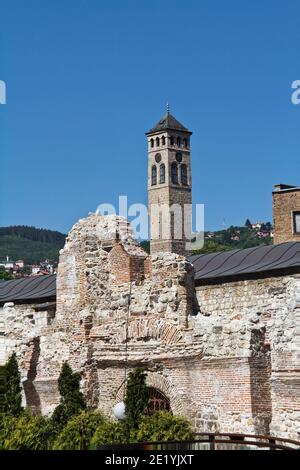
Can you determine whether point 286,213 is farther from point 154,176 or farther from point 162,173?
point 154,176

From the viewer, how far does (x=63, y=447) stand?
15758 mm

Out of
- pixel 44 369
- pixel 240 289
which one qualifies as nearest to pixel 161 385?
pixel 44 369

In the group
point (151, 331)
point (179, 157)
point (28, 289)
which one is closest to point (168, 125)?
point (179, 157)

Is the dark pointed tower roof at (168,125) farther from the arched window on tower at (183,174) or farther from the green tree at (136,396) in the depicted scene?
the green tree at (136,396)

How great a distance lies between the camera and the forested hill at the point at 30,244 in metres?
110

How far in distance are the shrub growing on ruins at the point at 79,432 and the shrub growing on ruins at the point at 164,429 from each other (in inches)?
42.2

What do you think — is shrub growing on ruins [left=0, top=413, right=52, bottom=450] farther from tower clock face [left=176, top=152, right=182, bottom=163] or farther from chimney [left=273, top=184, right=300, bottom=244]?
tower clock face [left=176, top=152, right=182, bottom=163]

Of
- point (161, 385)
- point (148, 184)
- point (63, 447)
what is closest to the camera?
point (63, 447)

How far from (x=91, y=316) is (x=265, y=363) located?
432 centimetres

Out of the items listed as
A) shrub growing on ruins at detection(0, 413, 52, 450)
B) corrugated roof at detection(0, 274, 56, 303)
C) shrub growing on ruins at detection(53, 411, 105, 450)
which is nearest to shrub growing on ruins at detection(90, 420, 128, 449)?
shrub growing on ruins at detection(53, 411, 105, 450)

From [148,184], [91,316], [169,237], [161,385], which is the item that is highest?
[148,184]

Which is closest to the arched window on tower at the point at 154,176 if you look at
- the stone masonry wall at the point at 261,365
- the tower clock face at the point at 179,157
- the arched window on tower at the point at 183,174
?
the tower clock face at the point at 179,157

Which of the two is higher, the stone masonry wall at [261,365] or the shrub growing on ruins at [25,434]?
the stone masonry wall at [261,365]
